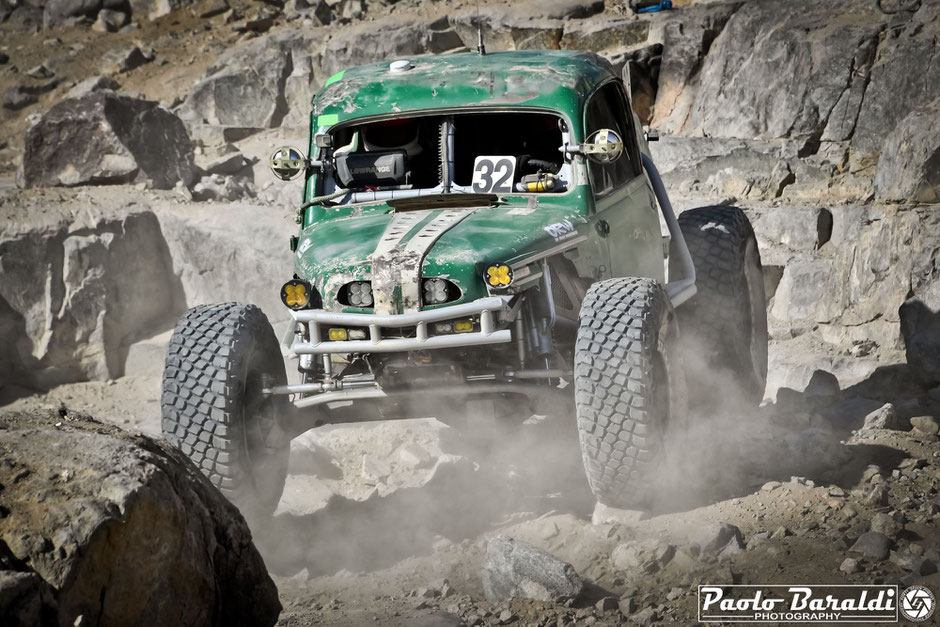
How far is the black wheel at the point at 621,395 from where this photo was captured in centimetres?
516

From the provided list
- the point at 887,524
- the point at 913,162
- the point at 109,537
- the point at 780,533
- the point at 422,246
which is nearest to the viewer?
the point at 109,537

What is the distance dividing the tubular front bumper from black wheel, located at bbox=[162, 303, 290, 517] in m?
0.53

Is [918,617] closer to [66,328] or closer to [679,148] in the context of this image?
[679,148]

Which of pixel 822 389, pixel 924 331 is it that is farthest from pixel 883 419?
pixel 924 331

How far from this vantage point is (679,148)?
37.4 ft

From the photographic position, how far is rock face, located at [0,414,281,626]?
128 inches

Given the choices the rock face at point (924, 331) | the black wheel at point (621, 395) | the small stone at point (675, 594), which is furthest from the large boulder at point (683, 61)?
the small stone at point (675, 594)

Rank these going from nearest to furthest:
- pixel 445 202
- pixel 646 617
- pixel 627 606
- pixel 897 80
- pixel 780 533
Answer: pixel 646 617, pixel 627 606, pixel 780 533, pixel 445 202, pixel 897 80

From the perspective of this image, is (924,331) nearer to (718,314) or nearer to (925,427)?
(925,427)

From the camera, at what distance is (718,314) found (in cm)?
705

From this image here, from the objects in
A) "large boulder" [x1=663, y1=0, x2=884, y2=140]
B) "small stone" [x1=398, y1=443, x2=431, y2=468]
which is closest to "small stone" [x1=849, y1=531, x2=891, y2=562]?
"small stone" [x1=398, y1=443, x2=431, y2=468]

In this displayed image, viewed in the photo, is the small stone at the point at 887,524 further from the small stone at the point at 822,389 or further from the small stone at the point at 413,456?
the small stone at the point at 413,456

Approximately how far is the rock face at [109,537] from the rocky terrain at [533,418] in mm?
41

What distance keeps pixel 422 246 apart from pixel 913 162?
4.98 m
